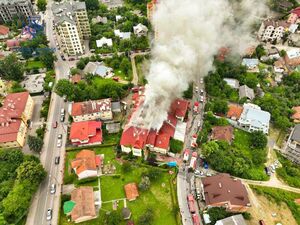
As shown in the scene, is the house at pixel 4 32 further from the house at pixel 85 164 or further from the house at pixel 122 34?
the house at pixel 85 164

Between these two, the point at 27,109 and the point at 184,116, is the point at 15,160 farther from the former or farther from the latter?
the point at 184,116

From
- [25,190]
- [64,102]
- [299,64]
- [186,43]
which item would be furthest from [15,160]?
[299,64]

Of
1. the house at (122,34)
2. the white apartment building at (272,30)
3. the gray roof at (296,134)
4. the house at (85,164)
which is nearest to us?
the house at (85,164)

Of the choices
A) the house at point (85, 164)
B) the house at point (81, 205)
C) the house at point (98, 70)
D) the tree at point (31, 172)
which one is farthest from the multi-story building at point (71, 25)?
the house at point (81, 205)

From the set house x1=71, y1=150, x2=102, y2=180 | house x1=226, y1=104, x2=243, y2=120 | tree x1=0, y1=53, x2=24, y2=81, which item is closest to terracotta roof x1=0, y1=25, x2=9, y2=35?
tree x1=0, y1=53, x2=24, y2=81

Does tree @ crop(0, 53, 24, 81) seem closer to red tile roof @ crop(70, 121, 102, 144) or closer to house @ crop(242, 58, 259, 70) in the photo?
red tile roof @ crop(70, 121, 102, 144)

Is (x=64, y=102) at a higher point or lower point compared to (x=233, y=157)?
higher
